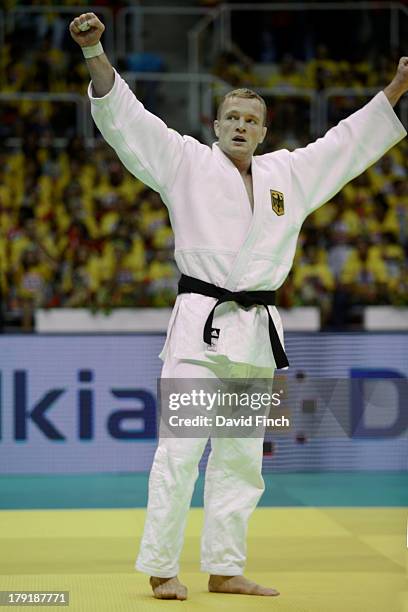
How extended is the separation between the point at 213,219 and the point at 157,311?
6174 mm

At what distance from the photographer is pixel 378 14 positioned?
17000mm

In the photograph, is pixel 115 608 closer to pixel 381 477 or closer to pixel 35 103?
pixel 381 477

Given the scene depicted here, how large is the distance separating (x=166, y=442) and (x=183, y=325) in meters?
0.46

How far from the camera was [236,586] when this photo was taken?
4.75 meters

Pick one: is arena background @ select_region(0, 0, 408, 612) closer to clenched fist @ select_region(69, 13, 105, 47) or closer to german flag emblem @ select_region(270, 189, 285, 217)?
german flag emblem @ select_region(270, 189, 285, 217)

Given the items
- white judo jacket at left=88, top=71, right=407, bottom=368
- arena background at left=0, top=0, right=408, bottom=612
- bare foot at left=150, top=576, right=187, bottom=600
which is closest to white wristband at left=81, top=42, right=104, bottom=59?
white judo jacket at left=88, top=71, right=407, bottom=368

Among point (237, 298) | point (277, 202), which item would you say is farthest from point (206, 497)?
point (277, 202)

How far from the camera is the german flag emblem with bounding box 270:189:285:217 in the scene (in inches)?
188

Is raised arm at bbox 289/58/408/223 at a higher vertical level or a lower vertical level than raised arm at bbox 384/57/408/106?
lower

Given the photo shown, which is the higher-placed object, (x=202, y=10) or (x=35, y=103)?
(x=202, y=10)

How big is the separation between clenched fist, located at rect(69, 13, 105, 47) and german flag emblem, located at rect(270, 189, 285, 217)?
3.14ft

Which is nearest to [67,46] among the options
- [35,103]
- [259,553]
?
[35,103]

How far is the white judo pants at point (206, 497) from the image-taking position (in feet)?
15.1

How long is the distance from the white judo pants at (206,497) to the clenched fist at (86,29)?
49.7 inches
